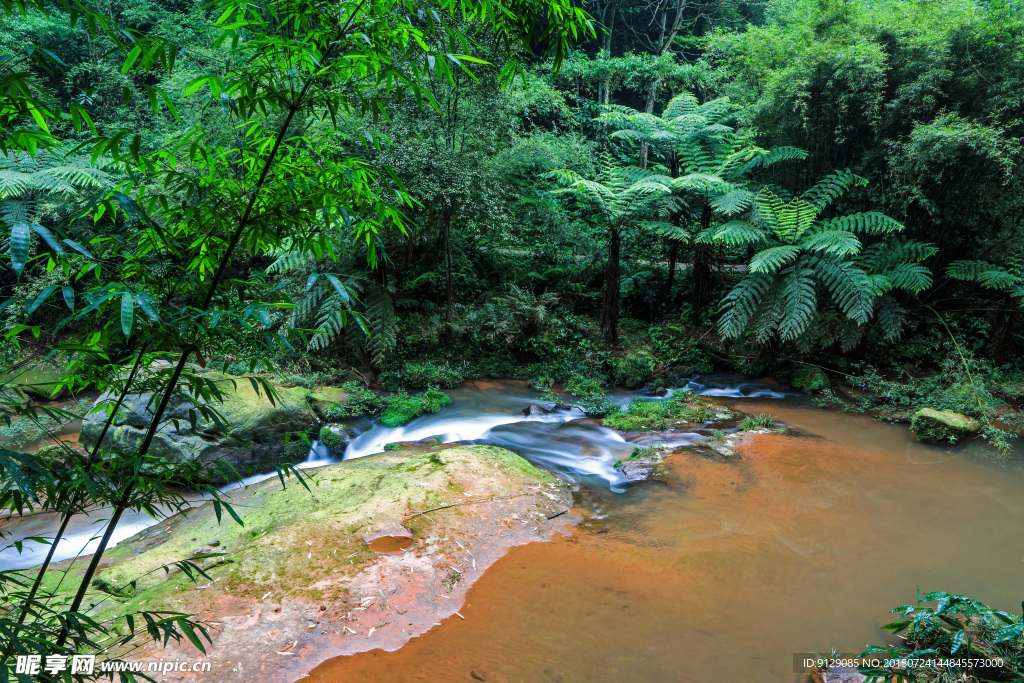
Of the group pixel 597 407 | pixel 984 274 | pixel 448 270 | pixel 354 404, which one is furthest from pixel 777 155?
pixel 354 404

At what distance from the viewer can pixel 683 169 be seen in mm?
9125

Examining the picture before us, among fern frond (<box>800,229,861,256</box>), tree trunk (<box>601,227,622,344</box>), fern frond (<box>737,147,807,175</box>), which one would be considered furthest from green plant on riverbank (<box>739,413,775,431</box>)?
fern frond (<box>737,147,807,175</box>)

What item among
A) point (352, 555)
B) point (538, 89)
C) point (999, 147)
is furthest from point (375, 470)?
point (999, 147)

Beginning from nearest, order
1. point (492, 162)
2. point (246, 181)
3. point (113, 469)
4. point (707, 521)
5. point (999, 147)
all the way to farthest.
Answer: point (113, 469)
point (246, 181)
point (707, 521)
point (999, 147)
point (492, 162)

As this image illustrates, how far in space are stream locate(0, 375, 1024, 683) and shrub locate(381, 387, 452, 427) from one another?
260mm

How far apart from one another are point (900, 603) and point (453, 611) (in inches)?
113

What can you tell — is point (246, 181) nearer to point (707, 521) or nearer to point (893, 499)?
point (707, 521)

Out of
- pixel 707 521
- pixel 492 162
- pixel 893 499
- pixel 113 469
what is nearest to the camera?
pixel 113 469

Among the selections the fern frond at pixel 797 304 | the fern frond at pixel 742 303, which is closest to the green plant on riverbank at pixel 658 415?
the fern frond at pixel 742 303

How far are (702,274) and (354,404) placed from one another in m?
5.96

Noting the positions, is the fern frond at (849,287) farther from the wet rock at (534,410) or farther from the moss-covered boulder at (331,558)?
the moss-covered boulder at (331,558)

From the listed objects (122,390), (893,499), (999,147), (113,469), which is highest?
(999,147)

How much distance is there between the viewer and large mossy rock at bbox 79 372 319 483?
5.29 meters

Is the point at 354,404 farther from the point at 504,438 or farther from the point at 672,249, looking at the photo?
the point at 672,249
